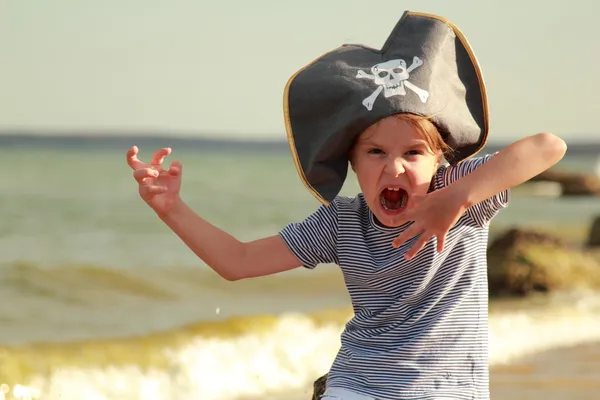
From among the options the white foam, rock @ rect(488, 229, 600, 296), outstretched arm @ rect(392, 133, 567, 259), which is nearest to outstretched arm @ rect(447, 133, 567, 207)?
outstretched arm @ rect(392, 133, 567, 259)

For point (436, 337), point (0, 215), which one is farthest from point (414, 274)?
point (0, 215)

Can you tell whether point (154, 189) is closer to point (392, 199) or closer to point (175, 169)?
point (175, 169)

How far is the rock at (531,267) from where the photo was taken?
9.20m

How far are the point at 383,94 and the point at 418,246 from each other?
0.44m

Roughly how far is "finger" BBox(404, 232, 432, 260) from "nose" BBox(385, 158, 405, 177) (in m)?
0.23

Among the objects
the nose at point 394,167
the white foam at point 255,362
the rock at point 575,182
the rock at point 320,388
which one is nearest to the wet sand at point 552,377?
the white foam at point 255,362

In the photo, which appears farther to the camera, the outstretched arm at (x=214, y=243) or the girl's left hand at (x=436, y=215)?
the outstretched arm at (x=214, y=243)

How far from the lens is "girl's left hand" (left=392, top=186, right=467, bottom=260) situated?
117 inches

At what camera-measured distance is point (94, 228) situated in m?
14.7

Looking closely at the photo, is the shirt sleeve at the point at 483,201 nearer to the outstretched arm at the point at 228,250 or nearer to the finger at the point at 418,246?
the finger at the point at 418,246

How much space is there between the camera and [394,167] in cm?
315

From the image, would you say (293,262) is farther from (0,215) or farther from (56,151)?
(56,151)

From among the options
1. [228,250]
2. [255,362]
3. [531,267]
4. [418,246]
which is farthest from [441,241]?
[531,267]

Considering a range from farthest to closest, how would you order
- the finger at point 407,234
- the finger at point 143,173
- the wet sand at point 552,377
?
the wet sand at point 552,377
the finger at point 143,173
the finger at point 407,234
